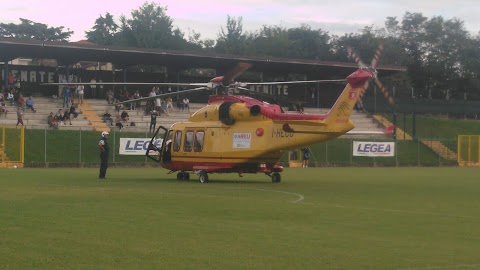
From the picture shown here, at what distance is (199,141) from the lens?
32.3 metres

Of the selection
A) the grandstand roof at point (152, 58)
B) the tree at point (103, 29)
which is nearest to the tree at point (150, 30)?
the tree at point (103, 29)

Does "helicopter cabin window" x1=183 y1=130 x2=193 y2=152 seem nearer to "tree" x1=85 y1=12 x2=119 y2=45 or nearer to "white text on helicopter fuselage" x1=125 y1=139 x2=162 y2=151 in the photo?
"white text on helicopter fuselage" x1=125 y1=139 x2=162 y2=151

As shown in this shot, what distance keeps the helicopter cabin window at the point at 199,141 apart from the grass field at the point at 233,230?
7283mm

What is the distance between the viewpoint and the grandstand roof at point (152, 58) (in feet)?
195

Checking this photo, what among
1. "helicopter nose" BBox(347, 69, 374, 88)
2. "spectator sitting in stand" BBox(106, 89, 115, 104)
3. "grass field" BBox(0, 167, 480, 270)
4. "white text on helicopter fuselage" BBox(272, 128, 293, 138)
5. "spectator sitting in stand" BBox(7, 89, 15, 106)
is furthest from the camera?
"spectator sitting in stand" BBox(106, 89, 115, 104)

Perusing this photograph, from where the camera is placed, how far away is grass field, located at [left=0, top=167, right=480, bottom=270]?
37.8 ft

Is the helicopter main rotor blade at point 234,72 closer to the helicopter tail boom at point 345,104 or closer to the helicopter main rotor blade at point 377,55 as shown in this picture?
the helicopter tail boom at point 345,104

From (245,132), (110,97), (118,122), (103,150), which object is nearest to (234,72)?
(245,132)

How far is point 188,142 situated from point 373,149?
28392 millimetres

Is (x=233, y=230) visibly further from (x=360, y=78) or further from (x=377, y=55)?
(x=360, y=78)

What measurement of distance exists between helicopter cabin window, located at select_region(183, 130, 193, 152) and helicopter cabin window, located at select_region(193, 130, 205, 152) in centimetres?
24

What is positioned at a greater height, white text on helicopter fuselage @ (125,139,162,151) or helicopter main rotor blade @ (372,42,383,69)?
helicopter main rotor blade @ (372,42,383,69)

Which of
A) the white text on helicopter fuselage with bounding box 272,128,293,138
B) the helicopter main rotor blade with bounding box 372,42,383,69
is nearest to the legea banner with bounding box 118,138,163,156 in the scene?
the white text on helicopter fuselage with bounding box 272,128,293,138

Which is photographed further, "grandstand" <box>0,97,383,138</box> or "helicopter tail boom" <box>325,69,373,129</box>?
"grandstand" <box>0,97,383,138</box>
